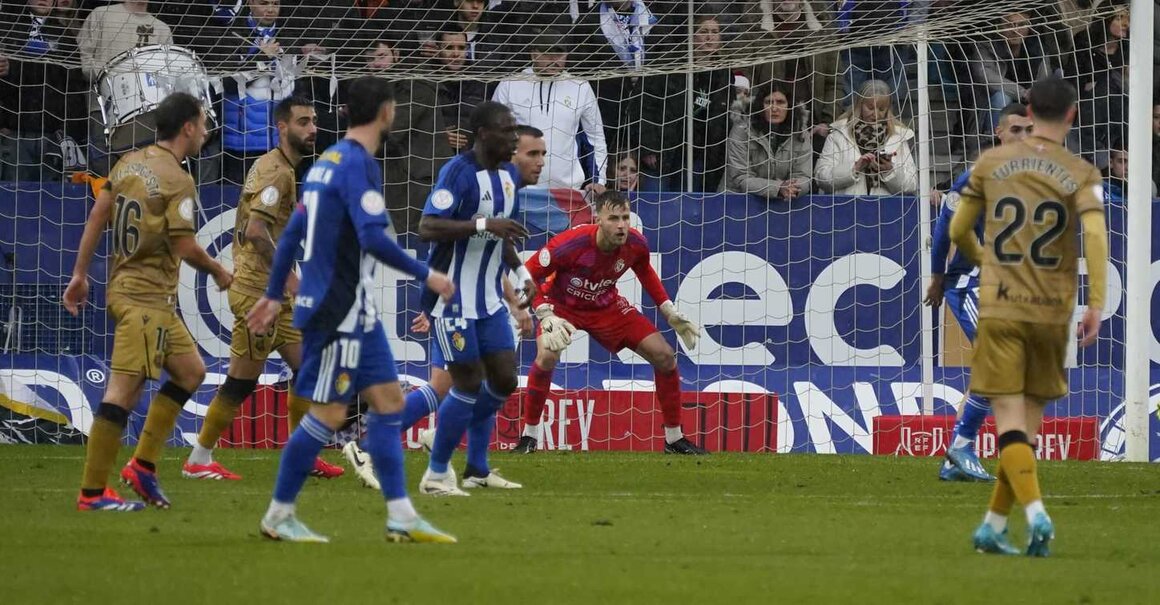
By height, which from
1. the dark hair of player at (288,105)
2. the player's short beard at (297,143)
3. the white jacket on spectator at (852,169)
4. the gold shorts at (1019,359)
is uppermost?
the white jacket on spectator at (852,169)

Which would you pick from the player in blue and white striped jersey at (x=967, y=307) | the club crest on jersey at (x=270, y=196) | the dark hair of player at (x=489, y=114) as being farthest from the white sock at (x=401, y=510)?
the player in blue and white striped jersey at (x=967, y=307)

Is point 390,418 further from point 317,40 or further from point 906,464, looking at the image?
point 317,40

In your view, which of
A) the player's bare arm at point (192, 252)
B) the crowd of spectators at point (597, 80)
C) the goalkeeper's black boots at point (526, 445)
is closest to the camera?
the player's bare arm at point (192, 252)

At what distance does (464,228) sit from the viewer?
10203 mm

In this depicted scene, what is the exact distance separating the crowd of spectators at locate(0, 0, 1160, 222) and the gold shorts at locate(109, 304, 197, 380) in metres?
7.03

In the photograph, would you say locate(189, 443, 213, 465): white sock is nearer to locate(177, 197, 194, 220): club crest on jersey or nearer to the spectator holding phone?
locate(177, 197, 194, 220): club crest on jersey

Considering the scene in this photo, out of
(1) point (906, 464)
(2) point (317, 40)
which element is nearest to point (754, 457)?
(1) point (906, 464)

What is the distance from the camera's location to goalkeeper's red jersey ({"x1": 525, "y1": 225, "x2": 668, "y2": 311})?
1430cm

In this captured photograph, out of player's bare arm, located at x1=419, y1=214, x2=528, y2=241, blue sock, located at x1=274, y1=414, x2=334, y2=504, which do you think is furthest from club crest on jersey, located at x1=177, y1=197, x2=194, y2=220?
blue sock, located at x1=274, y1=414, x2=334, y2=504

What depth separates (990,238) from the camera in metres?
7.99

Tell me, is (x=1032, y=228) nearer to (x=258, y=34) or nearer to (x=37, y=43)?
(x=258, y=34)

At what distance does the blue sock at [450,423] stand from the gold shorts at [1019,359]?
3364mm

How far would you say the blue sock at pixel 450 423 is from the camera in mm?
10273

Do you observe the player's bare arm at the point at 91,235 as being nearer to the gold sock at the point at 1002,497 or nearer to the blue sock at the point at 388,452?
the blue sock at the point at 388,452
